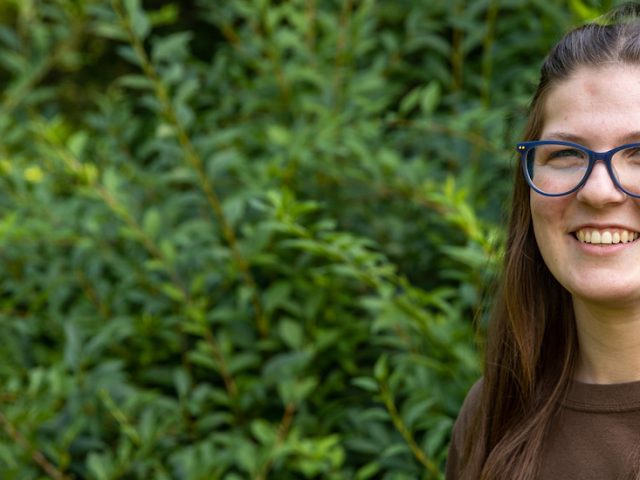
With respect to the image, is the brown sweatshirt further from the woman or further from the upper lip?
the upper lip

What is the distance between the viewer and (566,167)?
1612 millimetres

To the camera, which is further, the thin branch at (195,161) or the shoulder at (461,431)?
the thin branch at (195,161)

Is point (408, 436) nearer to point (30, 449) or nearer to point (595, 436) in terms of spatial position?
point (595, 436)

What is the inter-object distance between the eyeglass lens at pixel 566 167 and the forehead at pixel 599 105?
25 millimetres

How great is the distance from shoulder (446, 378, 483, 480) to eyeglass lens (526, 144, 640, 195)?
52 centimetres

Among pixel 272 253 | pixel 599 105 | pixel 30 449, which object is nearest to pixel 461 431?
pixel 599 105

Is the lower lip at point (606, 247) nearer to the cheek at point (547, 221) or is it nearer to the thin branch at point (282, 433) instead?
the cheek at point (547, 221)

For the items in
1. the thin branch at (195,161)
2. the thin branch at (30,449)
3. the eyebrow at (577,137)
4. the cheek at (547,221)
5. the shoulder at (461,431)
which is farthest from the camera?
the thin branch at (195,161)

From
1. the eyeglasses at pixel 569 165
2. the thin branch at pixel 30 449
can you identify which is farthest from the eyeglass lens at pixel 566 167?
the thin branch at pixel 30 449

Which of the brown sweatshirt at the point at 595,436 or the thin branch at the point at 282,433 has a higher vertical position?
the brown sweatshirt at the point at 595,436

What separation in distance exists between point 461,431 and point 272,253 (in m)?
1.26

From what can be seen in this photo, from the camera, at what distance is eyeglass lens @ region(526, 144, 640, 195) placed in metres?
1.53

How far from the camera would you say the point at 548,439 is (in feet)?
5.65

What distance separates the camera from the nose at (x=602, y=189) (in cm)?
153
